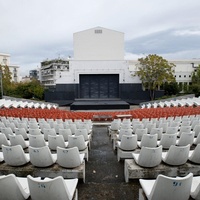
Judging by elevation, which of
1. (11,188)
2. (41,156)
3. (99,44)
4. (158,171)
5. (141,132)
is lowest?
(158,171)

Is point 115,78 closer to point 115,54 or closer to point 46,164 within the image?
point 115,54

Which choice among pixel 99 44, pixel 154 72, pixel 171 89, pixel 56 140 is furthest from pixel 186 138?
pixel 171 89

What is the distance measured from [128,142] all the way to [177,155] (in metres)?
1.49

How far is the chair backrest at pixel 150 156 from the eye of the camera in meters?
3.82

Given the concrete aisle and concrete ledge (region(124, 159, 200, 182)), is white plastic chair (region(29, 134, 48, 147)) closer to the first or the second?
the concrete aisle

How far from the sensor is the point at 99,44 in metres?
34.0

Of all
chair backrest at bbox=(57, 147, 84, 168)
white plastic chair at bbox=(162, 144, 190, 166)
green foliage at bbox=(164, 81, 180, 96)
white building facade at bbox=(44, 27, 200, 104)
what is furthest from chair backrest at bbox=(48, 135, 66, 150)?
green foliage at bbox=(164, 81, 180, 96)

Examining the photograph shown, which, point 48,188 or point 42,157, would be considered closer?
point 48,188

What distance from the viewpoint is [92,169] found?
15.9 feet

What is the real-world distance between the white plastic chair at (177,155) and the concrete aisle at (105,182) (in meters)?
0.82

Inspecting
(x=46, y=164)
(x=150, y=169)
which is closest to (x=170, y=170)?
(x=150, y=169)

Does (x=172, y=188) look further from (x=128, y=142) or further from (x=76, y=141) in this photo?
(x=76, y=141)

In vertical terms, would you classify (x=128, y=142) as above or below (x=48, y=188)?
below

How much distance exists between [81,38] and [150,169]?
32.8 meters
